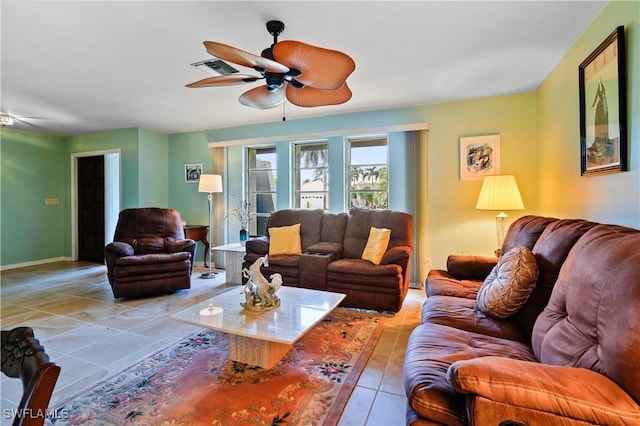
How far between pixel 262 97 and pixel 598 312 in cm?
238

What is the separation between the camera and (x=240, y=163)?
544 cm

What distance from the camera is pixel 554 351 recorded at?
52.2 inches

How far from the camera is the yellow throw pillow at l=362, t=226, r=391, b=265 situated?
351 centimetres

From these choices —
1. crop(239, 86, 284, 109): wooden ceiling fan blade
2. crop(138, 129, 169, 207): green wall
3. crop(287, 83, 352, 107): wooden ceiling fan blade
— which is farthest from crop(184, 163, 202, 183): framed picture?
crop(287, 83, 352, 107): wooden ceiling fan blade

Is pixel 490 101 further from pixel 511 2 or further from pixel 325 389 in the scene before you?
pixel 325 389

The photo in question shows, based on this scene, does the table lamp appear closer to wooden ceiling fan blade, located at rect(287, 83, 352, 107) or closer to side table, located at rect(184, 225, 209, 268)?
wooden ceiling fan blade, located at rect(287, 83, 352, 107)

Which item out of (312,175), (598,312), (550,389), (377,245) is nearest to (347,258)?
(377,245)

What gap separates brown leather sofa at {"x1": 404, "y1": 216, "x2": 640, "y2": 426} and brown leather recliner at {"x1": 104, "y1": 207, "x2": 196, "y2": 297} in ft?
10.5

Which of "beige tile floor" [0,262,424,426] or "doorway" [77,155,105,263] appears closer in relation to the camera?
"beige tile floor" [0,262,424,426]

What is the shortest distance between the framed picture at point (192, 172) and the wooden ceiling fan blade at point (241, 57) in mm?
4187

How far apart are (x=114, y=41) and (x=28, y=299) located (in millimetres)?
3201

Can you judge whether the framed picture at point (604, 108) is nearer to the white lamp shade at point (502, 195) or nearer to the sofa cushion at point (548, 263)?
the sofa cushion at point (548, 263)

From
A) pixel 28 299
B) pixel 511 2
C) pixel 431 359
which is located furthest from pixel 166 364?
pixel 511 2

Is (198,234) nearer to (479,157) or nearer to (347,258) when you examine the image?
(347,258)
